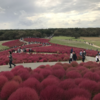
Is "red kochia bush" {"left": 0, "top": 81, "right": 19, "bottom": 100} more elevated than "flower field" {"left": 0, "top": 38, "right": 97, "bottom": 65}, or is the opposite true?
"red kochia bush" {"left": 0, "top": 81, "right": 19, "bottom": 100}

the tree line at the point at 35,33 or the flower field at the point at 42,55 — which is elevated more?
the tree line at the point at 35,33

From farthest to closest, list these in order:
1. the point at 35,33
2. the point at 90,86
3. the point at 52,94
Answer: the point at 35,33 → the point at 90,86 → the point at 52,94

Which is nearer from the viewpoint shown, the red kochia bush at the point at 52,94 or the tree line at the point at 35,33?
the red kochia bush at the point at 52,94

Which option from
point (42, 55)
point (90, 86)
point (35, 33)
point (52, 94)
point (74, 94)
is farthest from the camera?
point (35, 33)

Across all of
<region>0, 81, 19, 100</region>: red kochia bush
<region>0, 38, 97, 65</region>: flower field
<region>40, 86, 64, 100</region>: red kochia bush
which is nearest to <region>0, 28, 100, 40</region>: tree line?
<region>0, 38, 97, 65</region>: flower field

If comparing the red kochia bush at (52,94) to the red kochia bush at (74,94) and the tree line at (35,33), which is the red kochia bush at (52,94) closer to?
the red kochia bush at (74,94)

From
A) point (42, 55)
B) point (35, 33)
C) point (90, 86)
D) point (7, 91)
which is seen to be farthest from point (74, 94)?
point (35, 33)

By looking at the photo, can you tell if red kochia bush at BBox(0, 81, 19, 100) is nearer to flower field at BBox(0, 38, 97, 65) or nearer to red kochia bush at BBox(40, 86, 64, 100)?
red kochia bush at BBox(40, 86, 64, 100)

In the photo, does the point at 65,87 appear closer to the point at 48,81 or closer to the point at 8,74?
the point at 48,81

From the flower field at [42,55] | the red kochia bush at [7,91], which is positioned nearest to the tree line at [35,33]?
the flower field at [42,55]

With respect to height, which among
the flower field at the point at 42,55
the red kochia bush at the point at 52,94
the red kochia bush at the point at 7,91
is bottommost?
the flower field at the point at 42,55

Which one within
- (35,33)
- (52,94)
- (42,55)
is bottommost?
(42,55)

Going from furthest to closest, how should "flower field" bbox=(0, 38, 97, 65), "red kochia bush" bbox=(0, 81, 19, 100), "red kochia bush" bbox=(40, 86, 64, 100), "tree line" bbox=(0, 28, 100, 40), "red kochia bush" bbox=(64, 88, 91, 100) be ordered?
1. "tree line" bbox=(0, 28, 100, 40)
2. "flower field" bbox=(0, 38, 97, 65)
3. "red kochia bush" bbox=(0, 81, 19, 100)
4. "red kochia bush" bbox=(64, 88, 91, 100)
5. "red kochia bush" bbox=(40, 86, 64, 100)

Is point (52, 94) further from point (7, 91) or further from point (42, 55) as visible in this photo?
point (42, 55)
